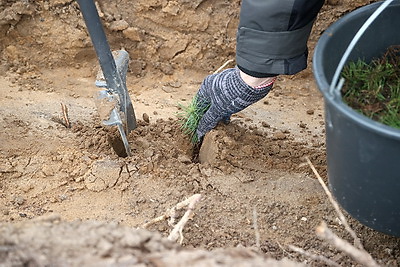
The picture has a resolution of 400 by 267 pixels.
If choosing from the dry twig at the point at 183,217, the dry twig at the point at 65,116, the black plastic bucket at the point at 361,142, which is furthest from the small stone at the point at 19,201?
the black plastic bucket at the point at 361,142

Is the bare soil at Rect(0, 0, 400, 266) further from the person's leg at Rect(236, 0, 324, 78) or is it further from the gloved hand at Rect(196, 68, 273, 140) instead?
the person's leg at Rect(236, 0, 324, 78)

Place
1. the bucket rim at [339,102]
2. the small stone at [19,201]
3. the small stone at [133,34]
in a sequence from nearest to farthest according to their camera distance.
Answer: the bucket rim at [339,102] → the small stone at [19,201] → the small stone at [133,34]

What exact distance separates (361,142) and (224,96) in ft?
3.06

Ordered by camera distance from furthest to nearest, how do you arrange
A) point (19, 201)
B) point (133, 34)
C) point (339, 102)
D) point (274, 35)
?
1. point (133, 34)
2. point (19, 201)
3. point (274, 35)
4. point (339, 102)

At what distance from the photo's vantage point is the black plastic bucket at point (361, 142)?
1362 millimetres

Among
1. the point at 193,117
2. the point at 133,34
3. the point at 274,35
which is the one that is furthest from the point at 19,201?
the point at 133,34

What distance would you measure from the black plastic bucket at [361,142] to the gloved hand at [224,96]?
1.78 feet

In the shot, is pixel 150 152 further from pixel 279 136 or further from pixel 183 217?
pixel 183 217

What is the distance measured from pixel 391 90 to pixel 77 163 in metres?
1.23

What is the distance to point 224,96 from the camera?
2.26 metres

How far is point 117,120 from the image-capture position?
2.21 metres

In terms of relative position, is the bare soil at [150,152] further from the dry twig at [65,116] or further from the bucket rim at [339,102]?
the bucket rim at [339,102]

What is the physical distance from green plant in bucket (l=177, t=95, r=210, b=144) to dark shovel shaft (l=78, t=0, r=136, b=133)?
24 cm

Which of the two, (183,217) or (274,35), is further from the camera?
(274,35)
